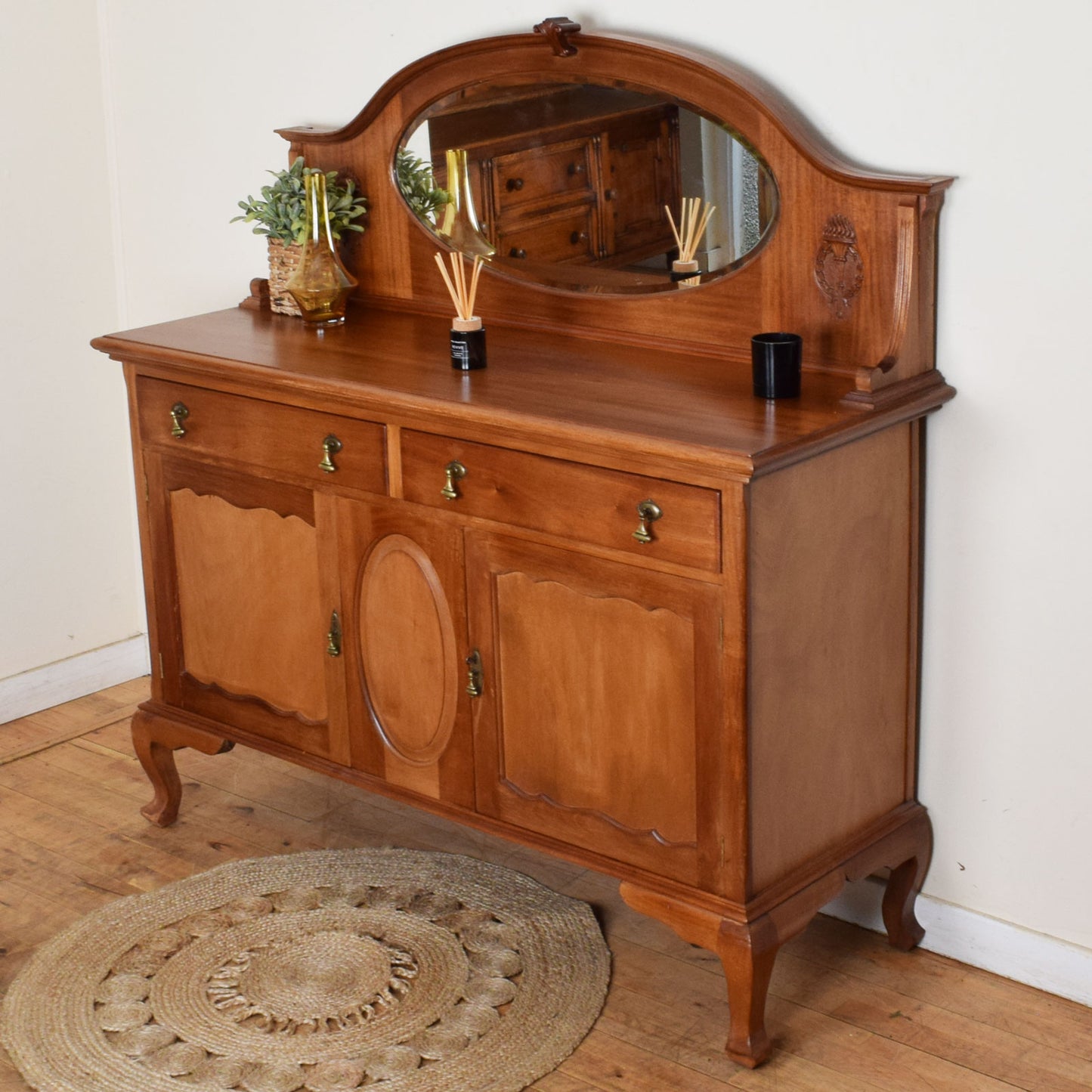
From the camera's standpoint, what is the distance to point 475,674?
2451mm

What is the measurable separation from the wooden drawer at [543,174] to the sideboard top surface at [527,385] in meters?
0.23

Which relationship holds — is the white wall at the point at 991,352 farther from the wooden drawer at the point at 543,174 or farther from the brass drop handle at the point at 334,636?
the brass drop handle at the point at 334,636

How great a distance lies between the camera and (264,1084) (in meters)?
2.28

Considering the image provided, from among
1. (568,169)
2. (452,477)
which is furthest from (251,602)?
(568,169)

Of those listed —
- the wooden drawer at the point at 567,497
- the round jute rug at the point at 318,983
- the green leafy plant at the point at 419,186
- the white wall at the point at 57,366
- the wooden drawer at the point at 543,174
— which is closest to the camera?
the wooden drawer at the point at 567,497

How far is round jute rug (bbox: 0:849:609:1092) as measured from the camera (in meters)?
2.33

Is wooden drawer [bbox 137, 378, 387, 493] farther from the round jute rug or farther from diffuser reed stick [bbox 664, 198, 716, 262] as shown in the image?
the round jute rug

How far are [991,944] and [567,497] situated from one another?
1.05 metres

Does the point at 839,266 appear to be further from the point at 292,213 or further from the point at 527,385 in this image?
the point at 292,213

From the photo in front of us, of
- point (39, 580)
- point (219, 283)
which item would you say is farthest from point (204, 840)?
point (219, 283)

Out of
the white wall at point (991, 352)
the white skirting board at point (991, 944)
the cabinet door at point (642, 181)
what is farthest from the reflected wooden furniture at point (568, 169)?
the white skirting board at point (991, 944)

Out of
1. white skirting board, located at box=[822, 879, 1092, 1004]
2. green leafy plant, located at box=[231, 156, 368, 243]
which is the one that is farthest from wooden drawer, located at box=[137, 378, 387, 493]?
white skirting board, located at box=[822, 879, 1092, 1004]

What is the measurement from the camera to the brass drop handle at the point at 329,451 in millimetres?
2514

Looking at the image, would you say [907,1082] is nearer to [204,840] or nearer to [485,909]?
[485,909]
